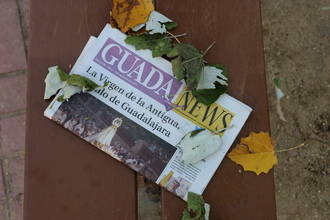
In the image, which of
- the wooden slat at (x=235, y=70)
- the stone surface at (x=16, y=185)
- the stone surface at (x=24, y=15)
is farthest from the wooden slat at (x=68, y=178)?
the stone surface at (x=24, y=15)

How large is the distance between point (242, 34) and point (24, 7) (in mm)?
854

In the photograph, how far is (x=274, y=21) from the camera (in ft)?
4.53

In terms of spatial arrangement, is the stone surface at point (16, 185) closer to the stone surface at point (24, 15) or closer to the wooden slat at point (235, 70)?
the stone surface at point (24, 15)

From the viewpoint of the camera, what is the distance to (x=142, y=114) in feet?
2.95

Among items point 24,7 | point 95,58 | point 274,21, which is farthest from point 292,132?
point 24,7

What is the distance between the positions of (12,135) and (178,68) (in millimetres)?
750

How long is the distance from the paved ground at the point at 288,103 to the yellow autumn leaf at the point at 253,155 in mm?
456

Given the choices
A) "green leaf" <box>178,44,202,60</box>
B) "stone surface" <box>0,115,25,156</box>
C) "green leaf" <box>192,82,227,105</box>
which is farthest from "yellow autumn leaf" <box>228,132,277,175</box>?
"stone surface" <box>0,115,25,156</box>

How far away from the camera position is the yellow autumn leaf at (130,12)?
900 mm

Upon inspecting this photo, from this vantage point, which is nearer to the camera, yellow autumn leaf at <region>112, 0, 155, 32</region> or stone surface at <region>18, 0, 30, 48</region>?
yellow autumn leaf at <region>112, 0, 155, 32</region>

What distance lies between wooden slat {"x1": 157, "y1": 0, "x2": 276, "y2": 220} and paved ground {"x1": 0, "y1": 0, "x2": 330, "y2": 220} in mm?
447

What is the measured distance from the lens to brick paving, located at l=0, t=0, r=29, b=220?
1.31 meters

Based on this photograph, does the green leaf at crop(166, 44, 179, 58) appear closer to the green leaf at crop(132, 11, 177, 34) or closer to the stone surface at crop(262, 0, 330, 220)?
the green leaf at crop(132, 11, 177, 34)

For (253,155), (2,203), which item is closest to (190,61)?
(253,155)
